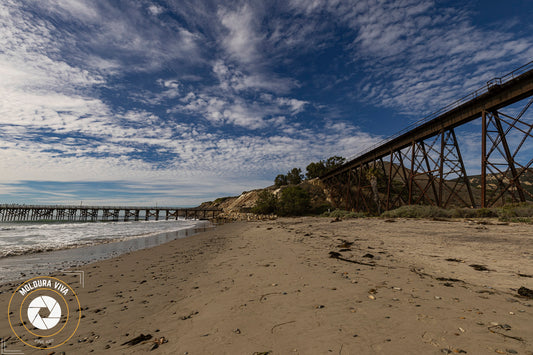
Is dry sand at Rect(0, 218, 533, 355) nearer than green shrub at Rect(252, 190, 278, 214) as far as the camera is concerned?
Yes

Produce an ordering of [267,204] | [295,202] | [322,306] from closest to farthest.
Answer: [322,306] < [295,202] < [267,204]

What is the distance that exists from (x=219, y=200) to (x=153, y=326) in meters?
106

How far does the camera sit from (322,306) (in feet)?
12.8

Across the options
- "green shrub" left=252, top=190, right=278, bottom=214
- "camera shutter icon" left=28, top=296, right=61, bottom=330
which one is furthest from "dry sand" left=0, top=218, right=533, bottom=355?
"green shrub" left=252, top=190, right=278, bottom=214

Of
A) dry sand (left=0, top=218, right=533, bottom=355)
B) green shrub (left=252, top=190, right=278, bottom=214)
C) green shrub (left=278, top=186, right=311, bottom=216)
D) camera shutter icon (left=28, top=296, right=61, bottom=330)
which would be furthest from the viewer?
green shrub (left=252, top=190, right=278, bottom=214)

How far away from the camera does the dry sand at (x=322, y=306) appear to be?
9.21 ft

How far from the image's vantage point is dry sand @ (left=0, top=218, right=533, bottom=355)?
2.81m

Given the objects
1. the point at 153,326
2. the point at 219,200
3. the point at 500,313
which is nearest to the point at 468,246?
the point at 500,313

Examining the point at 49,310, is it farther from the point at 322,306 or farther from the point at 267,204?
the point at 267,204

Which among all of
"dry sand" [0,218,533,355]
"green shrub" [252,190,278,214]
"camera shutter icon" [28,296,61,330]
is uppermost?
"green shrub" [252,190,278,214]

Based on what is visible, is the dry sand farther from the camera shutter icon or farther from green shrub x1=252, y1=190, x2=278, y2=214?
green shrub x1=252, y1=190, x2=278, y2=214

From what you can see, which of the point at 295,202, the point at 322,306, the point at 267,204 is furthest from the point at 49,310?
the point at 267,204

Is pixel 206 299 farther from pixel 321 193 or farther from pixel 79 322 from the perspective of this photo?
pixel 321 193

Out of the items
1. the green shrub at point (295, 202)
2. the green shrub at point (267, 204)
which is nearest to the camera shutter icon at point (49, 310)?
the green shrub at point (295, 202)
